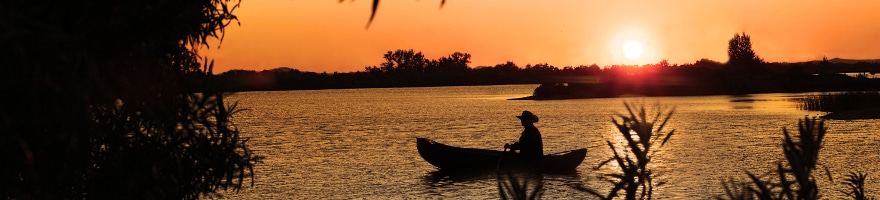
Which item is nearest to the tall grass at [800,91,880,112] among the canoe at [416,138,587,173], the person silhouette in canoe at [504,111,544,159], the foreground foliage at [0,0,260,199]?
the canoe at [416,138,587,173]

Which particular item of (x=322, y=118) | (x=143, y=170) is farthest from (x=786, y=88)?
(x=143, y=170)

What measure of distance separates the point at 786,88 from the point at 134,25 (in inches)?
5455

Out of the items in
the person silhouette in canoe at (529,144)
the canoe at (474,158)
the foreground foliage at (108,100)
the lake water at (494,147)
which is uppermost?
the foreground foliage at (108,100)

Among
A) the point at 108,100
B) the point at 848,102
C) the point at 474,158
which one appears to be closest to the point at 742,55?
the point at 848,102

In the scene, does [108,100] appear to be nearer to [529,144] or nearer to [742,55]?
[529,144]

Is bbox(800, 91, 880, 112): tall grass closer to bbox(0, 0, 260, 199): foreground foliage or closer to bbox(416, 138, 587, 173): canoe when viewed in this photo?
bbox(416, 138, 587, 173): canoe

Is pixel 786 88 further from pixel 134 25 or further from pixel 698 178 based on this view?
pixel 134 25

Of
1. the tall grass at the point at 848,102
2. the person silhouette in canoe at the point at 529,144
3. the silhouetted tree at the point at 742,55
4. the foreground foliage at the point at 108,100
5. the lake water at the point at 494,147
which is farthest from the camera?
the silhouetted tree at the point at 742,55

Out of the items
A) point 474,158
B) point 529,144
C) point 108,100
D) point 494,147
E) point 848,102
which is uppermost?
point 108,100

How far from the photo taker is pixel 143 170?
7.92 metres

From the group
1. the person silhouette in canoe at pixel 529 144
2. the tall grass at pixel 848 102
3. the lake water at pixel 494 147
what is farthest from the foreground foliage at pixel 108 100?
the tall grass at pixel 848 102

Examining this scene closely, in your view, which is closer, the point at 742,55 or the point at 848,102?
the point at 848,102

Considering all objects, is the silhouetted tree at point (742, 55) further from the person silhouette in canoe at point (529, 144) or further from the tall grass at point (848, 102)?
the person silhouette in canoe at point (529, 144)

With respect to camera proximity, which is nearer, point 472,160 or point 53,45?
point 53,45
